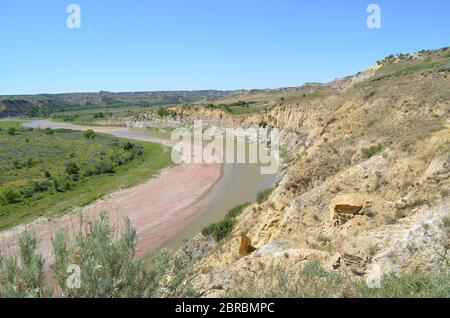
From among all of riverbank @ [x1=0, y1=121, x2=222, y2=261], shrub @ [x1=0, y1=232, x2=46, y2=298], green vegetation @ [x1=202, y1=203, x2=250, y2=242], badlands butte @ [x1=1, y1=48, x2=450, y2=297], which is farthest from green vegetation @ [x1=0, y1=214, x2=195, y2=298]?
riverbank @ [x1=0, y1=121, x2=222, y2=261]

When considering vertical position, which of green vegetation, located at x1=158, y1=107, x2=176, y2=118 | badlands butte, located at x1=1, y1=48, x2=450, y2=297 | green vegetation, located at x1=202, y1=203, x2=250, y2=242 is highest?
green vegetation, located at x1=158, y1=107, x2=176, y2=118

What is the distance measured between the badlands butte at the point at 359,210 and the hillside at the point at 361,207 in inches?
1.2

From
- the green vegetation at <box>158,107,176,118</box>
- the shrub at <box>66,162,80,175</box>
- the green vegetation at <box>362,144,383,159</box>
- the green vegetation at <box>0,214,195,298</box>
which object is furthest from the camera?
the green vegetation at <box>158,107,176,118</box>

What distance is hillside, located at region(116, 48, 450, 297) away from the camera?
24.9 feet

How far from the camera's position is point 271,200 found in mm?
17375

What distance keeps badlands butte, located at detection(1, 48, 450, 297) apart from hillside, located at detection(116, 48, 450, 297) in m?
0.03

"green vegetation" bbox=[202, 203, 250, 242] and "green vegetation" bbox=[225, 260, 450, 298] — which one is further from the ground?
"green vegetation" bbox=[225, 260, 450, 298]

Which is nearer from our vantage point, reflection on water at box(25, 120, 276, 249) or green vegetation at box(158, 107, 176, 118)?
reflection on water at box(25, 120, 276, 249)

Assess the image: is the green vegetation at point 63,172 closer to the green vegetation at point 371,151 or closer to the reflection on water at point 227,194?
the reflection on water at point 227,194

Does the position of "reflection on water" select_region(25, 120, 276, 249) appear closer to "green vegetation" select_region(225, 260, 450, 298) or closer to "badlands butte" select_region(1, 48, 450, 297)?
"badlands butte" select_region(1, 48, 450, 297)

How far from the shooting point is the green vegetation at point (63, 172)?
26953 millimetres

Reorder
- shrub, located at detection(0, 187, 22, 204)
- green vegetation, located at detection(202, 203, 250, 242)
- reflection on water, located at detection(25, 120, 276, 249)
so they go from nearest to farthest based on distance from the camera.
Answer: green vegetation, located at detection(202, 203, 250, 242), reflection on water, located at detection(25, 120, 276, 249), shrub, located at detection(0, 187, 22, 204)

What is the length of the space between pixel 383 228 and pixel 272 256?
2.59 meters

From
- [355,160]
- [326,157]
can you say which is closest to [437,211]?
[355,160]
